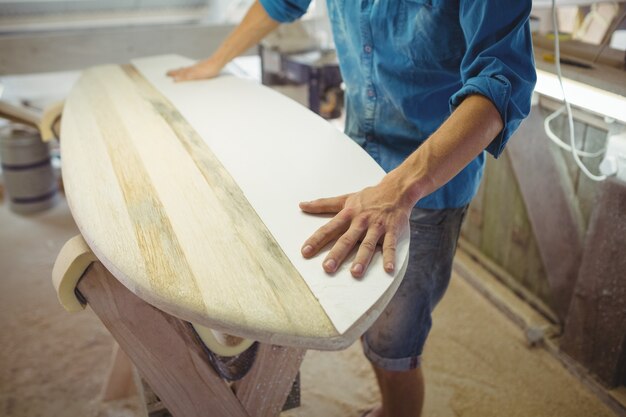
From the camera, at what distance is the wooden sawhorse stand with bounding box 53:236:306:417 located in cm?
110

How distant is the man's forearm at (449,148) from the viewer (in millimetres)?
1079

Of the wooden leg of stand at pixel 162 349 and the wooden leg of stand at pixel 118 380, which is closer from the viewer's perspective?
the wooden leg of stand at pixel 162 349

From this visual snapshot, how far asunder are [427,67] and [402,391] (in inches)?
37.0

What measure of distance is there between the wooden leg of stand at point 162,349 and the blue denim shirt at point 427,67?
69 centimetres

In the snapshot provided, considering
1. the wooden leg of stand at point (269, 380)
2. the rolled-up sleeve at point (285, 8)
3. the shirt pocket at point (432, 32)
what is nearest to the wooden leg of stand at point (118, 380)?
the wooden leg of stand at point (269, 380)

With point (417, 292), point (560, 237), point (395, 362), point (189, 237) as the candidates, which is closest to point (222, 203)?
point (189, 237)

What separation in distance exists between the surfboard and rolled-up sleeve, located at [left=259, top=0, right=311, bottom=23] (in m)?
0.27

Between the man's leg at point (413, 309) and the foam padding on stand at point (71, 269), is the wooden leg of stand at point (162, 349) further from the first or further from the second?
the man's leg at point (413, 309)

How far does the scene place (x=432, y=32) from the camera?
123 centimetres

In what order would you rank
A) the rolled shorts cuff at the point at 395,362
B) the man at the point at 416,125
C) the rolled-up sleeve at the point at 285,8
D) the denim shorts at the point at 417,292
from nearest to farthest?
the man at the point at 416,125
the denim shorts at the point at 417,292
the rolled shorts cuff at the point at 395,362
the rolled-up sleeve at the point at 285,8

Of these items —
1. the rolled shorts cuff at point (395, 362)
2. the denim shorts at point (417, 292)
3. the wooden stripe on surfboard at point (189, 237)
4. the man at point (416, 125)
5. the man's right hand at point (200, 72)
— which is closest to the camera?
the wooden stripe on surfboard at point (189, 237)

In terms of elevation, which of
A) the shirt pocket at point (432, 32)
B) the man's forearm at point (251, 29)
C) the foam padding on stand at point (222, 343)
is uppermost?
the shirt pocket at point (432, 32)

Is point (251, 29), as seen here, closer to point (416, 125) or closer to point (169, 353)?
point (416, 125)

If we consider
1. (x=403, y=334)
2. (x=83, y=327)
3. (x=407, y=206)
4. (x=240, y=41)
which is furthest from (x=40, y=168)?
(x=407, y=206)
